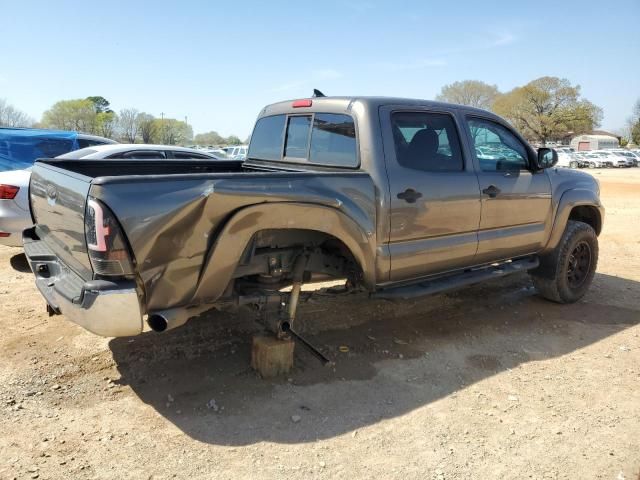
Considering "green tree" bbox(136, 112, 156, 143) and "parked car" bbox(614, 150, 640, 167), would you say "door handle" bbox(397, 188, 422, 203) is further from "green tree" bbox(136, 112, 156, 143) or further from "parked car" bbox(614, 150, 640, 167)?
"green tree" bbox(136, 112, 156, 143)

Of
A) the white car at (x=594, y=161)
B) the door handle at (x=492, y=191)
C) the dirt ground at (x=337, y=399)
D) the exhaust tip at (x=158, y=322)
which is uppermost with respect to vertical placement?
the door handle at (x=492, y=191)

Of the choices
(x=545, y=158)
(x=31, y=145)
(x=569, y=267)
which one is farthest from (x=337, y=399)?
(x=31, y=145)

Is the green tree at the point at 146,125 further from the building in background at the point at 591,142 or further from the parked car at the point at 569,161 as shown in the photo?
the building in background at the point at 591,142

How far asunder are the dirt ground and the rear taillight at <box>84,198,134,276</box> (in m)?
1.00

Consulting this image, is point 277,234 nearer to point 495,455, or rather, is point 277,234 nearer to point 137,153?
point 495,455

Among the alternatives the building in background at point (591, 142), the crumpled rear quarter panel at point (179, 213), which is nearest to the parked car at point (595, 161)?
the building in background at point (591, 142)

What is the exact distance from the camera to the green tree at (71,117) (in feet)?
187

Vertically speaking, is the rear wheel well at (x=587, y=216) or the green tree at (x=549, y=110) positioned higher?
the green tree at (x=549, y=110)

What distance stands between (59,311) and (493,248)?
3.51 metres

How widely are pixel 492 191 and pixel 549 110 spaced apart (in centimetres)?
8300

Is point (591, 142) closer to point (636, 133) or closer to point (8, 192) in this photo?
point (636, 133)

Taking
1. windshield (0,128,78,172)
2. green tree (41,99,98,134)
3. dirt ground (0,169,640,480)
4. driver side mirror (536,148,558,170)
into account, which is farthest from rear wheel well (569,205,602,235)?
green tree (41,99,98,134)

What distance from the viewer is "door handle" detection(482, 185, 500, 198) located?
443 centimetres

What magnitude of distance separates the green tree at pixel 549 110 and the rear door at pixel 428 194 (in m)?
78.9
